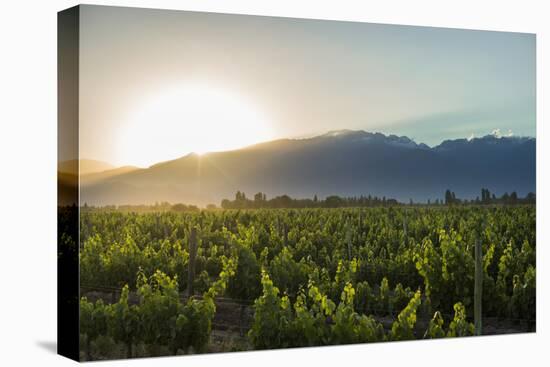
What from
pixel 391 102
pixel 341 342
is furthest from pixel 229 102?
pixel 341 342

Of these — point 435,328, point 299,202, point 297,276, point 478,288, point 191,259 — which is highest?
point 299,202

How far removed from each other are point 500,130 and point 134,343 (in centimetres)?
411

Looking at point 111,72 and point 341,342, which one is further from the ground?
point 111,72

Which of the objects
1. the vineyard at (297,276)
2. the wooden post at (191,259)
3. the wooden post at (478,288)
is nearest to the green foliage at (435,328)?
the vineyard at (297,276)

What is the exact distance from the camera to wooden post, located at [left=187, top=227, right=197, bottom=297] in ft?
29.7

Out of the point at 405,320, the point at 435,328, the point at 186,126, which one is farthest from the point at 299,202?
the point at 435,328

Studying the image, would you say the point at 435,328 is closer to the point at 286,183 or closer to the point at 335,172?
the point at 335,172

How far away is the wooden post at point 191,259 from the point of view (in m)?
9.05

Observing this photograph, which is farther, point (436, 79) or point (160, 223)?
point (436, 79)

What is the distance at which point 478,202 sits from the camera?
10234 mm

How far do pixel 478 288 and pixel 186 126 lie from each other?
A: 3269 millimetres

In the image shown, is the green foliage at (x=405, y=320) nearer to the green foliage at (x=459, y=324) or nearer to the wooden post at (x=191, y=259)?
the green foliage at (x=459, y=324)

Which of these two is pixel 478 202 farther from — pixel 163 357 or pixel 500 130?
pixel 163 357

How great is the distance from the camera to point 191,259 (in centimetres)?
917
